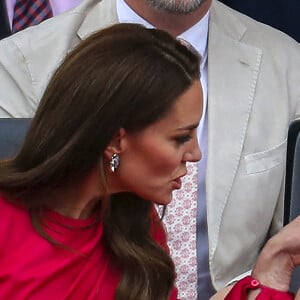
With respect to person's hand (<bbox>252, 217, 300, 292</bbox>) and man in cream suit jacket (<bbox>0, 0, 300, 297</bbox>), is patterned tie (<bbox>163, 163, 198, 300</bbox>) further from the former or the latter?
person's hand (<bbox>252, 217, 300, 292</bbox>)

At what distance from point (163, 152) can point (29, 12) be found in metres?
1.07

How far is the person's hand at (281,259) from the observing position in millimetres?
1605

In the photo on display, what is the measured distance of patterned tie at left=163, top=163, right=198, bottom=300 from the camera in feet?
6.45

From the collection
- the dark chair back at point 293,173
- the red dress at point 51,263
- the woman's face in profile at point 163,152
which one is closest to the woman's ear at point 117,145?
the woman's face in profile at point 163,152

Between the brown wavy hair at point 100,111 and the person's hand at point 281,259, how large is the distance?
0.18m

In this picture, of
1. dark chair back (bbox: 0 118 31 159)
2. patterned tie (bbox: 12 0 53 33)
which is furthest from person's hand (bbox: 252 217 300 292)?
patterned tie (bbox: 12 0 53 33)

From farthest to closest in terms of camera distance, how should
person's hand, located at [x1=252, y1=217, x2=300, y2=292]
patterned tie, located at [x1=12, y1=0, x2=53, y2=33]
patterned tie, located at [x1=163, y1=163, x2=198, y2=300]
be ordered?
patterned tie, located at [x1=12, y1=0, x2=53, y2=33] < patterned tie, located at [x1=163, y1=163, x2=198, y2=300] < person's hand, located at [x1=252, y1=217, x2=300, y2=292]

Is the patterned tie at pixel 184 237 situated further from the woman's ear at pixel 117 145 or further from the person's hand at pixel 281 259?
the woman's ear at pixel 117 145

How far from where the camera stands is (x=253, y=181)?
1.99 metres

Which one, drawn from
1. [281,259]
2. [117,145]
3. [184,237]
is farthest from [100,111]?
[184,237]

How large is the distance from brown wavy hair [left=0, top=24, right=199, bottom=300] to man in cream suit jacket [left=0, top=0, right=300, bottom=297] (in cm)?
40

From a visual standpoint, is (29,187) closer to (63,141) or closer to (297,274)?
(63,141)

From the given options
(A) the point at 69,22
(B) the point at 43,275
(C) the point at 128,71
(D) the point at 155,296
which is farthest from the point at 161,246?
(A) the point at 69,22

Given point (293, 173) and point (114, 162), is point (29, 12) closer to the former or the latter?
point (293, 173)
